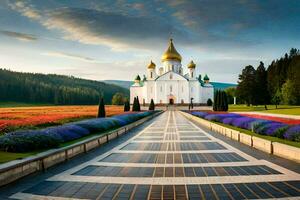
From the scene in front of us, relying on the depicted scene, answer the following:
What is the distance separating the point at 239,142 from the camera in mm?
15609

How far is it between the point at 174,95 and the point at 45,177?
89206mm

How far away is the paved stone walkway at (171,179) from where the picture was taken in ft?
22.2

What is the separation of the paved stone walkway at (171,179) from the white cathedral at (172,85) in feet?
279

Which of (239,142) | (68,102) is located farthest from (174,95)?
(239,142)

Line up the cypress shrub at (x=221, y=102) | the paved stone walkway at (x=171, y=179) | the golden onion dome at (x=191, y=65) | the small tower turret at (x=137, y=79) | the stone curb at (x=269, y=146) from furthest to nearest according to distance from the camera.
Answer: the small tower turret at (x=137, y=79) < the golden onion dome at (x=191, y=65) < the cypress shrub at (x=221, y=102) < the stone curb at (x=269, y=146) < the paved stone walkway at (x=171, y=179)

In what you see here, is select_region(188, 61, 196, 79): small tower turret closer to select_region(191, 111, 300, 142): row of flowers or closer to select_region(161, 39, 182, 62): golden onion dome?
select_region(161, 39, 182, 62): golden onion dome

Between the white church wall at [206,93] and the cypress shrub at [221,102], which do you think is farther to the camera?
the white church wall at [206,93]

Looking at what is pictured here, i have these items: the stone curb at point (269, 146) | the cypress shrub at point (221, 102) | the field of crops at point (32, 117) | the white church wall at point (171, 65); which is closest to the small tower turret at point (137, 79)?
the white church wall at point (171, 65)

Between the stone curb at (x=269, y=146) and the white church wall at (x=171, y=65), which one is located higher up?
the white church wall at (x=171, y=65)

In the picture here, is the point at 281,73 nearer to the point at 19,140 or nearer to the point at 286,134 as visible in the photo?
the point at 286,134

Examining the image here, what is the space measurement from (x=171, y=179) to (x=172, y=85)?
293 feet

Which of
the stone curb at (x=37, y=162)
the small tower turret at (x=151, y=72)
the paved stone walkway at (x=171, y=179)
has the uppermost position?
the small tower turret at (x=151, y=72)

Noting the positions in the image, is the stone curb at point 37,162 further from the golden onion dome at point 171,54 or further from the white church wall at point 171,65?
the golden onion dome at point 171,54

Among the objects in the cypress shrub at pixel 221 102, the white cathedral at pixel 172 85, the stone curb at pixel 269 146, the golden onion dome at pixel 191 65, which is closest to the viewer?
the stone curb at pixel 269 146
